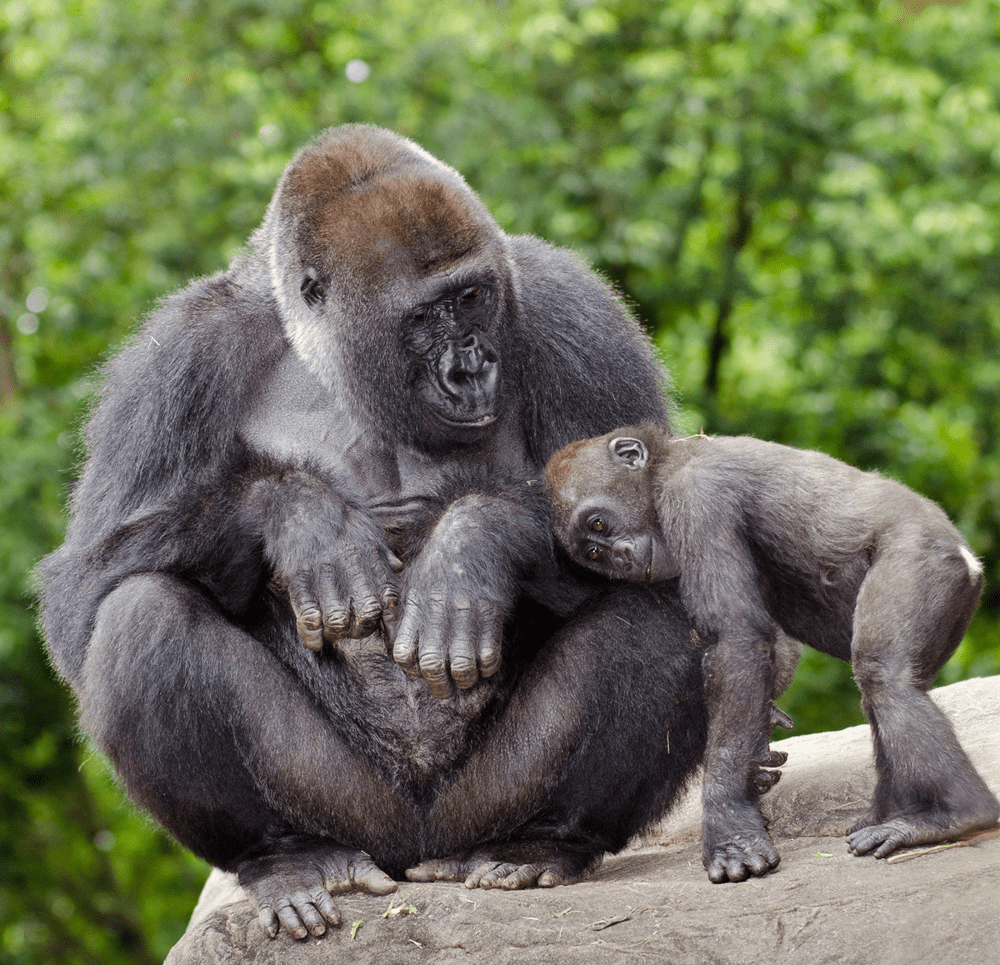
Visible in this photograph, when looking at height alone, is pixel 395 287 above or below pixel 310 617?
above

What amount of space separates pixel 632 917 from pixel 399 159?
7.48 ft

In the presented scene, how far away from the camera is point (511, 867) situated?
3.37m

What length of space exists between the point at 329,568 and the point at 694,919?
131cm

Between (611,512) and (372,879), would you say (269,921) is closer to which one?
(372,879)

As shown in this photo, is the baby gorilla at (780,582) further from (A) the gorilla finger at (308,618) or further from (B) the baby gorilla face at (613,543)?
(A) the gorilla finger at (308,618)

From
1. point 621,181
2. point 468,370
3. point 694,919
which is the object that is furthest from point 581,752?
point 621,181

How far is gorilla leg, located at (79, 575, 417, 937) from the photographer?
10.7ft

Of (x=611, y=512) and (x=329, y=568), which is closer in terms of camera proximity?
(x=329, y=568)

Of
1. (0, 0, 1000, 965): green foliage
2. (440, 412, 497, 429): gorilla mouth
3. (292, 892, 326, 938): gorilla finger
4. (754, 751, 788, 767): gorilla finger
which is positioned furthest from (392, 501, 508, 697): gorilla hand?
(0, 0, 1000, 965): green foliage

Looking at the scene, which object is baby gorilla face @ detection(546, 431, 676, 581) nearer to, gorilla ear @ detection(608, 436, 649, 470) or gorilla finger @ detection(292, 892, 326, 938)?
gorilla ear @ detection(608, 436, 649, 470)

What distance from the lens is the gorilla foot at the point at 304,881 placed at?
10.3 ft

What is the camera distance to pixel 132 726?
3.28m

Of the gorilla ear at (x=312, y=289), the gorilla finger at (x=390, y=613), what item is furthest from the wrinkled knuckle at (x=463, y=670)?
the gorilla ear at (x=312, y=289)

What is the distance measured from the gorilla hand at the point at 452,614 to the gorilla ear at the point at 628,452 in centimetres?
54
